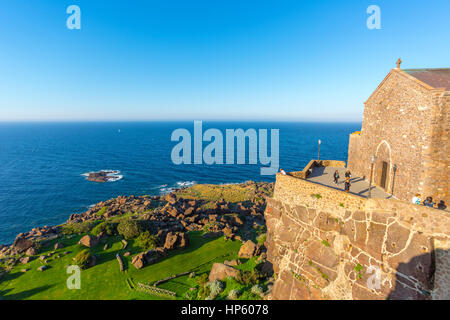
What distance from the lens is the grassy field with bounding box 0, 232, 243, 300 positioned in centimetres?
2100

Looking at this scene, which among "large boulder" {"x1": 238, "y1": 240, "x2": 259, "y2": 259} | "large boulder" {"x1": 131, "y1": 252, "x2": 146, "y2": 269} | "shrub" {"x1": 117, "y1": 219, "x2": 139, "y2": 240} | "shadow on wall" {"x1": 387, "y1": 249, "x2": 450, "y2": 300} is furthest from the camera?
"shrub" {"x1": 117, "y1": 219, "x2": 139, "y2": 240}

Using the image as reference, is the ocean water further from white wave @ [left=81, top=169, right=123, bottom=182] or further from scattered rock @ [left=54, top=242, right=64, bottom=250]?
scattered rock @ [left=54, top=242, right=64, bottom=250]

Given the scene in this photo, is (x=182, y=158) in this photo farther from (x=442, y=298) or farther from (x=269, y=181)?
(x=442, y=298)

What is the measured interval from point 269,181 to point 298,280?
57.4 metres

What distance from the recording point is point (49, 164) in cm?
9119

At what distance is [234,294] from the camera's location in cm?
1858

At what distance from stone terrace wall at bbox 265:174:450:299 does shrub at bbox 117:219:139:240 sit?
840 inches

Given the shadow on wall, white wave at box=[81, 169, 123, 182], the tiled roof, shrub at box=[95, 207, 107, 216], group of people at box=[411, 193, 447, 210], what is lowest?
shrub at box=[95, 207, 107, 216]

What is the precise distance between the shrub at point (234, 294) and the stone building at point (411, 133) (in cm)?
1577

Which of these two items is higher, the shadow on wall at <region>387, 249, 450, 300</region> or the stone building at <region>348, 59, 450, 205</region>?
the stone building at <region>348, 59, 450, 205</region>

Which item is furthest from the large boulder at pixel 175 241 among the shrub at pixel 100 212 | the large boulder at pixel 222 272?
the shrub at pixel 100 212

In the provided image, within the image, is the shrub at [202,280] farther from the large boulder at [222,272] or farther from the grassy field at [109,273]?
the grassy field at [109,273]

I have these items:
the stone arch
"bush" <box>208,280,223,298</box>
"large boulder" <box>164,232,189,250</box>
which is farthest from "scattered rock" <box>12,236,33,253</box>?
the stone arch

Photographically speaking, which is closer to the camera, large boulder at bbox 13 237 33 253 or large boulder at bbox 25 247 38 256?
large boulder at bbox 25 247 38 256
